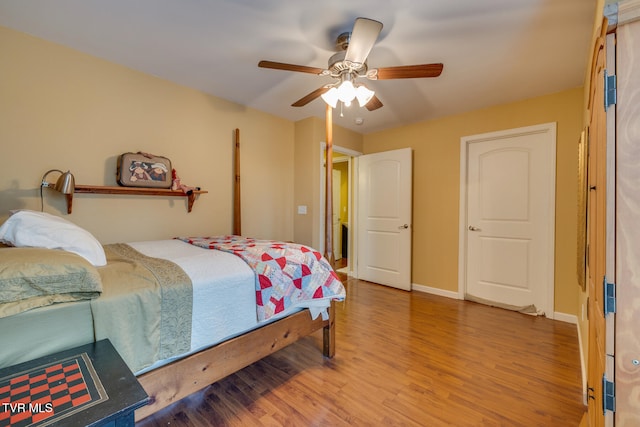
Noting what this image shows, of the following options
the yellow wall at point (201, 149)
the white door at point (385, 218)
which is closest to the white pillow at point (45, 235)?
the yellow wall at point (201, 149)

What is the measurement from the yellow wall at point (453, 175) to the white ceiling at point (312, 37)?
27 cm

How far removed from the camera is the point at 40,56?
1.99 metres

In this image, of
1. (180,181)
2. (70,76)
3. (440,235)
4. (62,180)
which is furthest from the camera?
(440,235)

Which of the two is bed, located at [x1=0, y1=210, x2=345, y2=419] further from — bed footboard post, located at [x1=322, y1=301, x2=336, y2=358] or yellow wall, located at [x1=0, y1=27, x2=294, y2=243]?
yellow wall, located at [x1=0, y1=27, x2=294, y2=243]

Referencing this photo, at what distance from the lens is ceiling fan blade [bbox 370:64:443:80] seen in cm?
170

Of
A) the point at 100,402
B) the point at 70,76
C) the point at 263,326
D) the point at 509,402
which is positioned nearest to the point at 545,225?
the point at 509,402

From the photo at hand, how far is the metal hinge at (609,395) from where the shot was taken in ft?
2.48

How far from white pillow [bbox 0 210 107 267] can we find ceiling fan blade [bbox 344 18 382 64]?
177 cm

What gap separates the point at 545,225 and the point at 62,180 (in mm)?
4283

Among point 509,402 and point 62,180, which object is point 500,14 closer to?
point 509,402

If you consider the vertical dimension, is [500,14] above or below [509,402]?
above

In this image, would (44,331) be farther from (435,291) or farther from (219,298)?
(435,291)

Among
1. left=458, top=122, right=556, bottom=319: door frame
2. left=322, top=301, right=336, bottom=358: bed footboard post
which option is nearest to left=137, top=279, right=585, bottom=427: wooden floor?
left=322, top=301, right=336, bottom=358: bed footboard post

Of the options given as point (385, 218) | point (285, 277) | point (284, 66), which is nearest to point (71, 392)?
point (285, 277)
